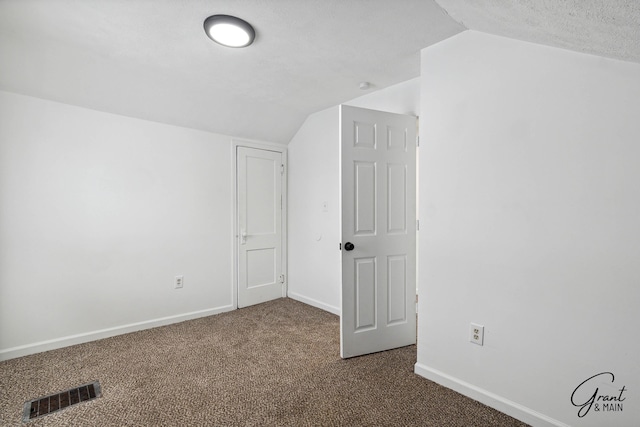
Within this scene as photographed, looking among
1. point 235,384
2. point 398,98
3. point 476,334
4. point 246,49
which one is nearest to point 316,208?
point 398,98

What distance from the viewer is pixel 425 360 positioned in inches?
91.3

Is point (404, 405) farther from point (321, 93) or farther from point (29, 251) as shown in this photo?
point (29, 251)

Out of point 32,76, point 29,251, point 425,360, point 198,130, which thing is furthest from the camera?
point 198,130

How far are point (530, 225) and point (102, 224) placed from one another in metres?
3.52

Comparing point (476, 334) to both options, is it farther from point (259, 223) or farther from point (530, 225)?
point (259, 223)

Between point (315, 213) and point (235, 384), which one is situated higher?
point (315, 213)

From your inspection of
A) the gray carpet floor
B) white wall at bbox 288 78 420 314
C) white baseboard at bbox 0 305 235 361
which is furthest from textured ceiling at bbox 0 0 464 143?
the gray carpet floor

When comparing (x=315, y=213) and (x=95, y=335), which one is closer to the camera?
(x=95, y=335)

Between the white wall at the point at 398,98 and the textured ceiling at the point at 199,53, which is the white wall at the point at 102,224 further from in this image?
the white wall at the point at 398,98

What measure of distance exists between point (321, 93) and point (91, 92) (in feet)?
6.98

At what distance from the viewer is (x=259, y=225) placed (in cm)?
415

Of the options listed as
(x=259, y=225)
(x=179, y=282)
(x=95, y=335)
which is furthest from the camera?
(x=259, y=225)

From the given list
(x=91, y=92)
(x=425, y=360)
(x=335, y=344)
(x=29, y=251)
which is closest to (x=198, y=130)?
(x=91, y=92)

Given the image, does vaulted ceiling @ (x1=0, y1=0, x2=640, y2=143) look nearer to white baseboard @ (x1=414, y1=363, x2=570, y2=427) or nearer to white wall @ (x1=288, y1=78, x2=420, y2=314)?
white wall @ (x1=288, y1=78, x2=420, y2=314)
